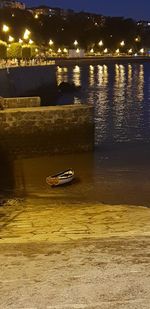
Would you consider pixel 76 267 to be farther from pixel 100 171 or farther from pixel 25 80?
pixel 25 80

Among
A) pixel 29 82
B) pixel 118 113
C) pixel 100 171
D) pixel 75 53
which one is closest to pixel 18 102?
pixel 100 171

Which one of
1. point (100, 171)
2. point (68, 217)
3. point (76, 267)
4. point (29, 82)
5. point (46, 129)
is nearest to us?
point (76, 267)

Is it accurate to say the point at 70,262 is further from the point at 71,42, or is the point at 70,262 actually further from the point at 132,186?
the point at 71,42

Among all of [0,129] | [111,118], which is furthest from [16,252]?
[111,118]

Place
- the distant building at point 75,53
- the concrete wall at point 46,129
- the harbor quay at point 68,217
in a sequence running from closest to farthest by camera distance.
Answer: the harbor quay at point 68,217 < the concrete wall at point 46,129 < the distant building at point 75,53

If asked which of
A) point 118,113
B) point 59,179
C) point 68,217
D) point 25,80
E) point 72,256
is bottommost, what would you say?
point 118,113

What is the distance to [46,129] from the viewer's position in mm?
17938

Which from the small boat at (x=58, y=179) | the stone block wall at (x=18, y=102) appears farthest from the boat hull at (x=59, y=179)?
the stone block wall at (x=18, y=102)

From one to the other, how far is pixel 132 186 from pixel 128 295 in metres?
9.99

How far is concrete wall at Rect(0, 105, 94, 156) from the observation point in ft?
57.6

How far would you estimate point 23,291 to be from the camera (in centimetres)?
432

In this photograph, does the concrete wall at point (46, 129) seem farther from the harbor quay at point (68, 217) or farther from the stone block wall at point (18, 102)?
the stone block wall at point (18, 102)

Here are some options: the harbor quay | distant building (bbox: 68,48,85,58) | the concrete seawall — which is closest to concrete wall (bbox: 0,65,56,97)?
the concrete seawall

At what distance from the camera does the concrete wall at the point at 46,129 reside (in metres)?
17.5
